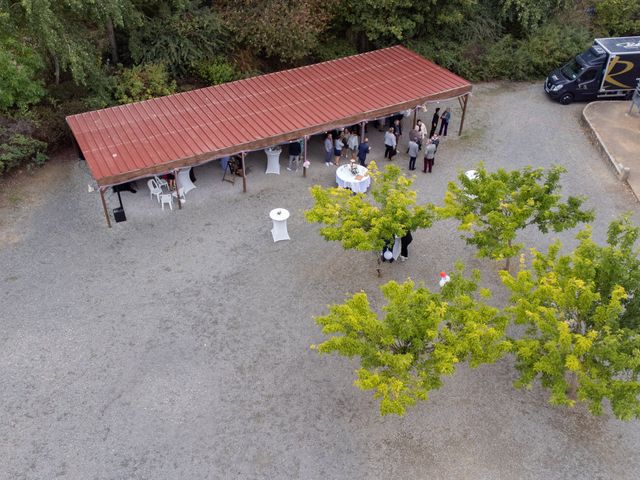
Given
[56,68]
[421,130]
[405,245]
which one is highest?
[56,68]

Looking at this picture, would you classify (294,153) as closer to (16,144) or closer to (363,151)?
(363,151)

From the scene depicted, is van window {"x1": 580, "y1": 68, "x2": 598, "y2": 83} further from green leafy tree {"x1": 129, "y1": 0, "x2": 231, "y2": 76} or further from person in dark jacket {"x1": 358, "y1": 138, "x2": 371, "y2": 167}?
green leafy tree {"x1": 129, "y1": 0, "x2": 231, "y2": 76}

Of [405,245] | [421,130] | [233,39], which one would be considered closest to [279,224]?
[405,245]

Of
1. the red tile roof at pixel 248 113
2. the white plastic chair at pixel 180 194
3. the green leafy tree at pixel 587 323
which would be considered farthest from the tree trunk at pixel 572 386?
the white plastic chair at pixel 180 194

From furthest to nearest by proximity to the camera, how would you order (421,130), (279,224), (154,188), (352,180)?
(421,130) < (352,180) < (154,188) < (279,224)

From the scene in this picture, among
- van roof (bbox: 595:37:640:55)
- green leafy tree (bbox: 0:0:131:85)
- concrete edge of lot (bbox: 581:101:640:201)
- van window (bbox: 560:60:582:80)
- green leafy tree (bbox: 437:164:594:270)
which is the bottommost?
concrete edge of lot (bbox: 581:101:640:201)

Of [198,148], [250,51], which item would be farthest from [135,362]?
[250,51]

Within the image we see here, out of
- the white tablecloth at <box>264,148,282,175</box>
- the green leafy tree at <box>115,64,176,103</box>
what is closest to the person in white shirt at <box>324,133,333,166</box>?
the white tablecloth at <box>264,148,282,175</box>
